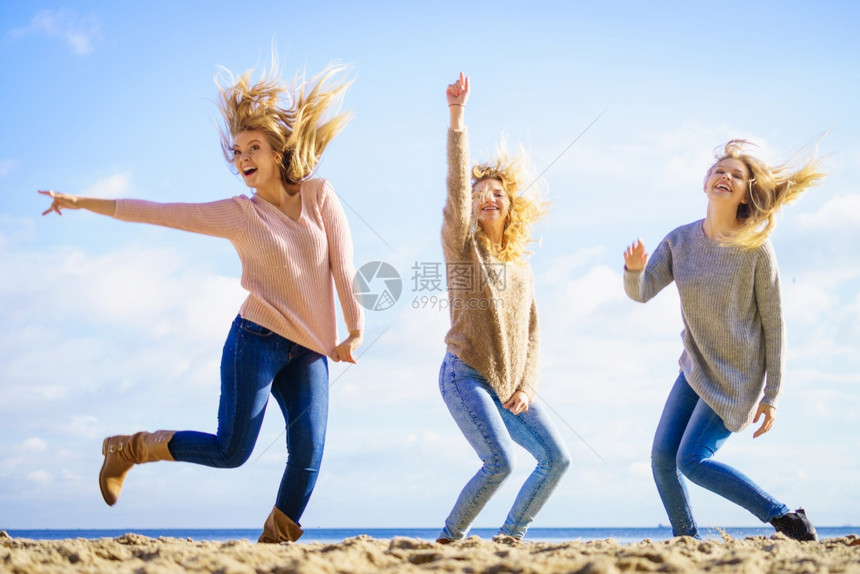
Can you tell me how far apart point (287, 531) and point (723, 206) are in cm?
305

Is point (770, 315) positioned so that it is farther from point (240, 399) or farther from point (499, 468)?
point (240, 399)

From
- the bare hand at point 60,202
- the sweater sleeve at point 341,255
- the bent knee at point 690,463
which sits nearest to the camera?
the bare hand at point 60,202

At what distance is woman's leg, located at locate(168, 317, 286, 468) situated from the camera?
13.5 feet

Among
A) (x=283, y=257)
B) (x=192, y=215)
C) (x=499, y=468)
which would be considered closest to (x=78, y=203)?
(x=192, y=215)

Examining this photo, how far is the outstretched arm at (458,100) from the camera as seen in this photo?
15.2 feet

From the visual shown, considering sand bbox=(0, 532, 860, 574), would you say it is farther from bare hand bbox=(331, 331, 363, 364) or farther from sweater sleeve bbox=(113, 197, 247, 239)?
sweater sleeve bbox=(113, 197, 247, 239)

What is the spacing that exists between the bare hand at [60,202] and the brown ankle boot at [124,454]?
122cm

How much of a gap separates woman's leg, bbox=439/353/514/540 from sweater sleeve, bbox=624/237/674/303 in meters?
1.16

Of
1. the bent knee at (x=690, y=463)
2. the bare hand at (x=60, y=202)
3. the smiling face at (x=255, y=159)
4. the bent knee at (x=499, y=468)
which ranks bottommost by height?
the bent knee at (x=499, y=468)

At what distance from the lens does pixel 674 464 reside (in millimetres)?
4605

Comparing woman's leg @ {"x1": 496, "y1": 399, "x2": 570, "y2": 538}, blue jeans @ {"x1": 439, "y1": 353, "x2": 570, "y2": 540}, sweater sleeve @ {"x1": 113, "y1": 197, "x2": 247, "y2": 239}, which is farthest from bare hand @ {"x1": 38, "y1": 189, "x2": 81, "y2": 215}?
woman's leg @ {"x1": 496, "y1": 399, "x2": 570, "y2": 538}

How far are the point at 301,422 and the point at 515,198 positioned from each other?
2.00 metres

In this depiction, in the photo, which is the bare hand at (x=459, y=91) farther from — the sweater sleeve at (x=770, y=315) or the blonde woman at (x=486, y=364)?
A: the sweater sleeve at (x=770, y=315)

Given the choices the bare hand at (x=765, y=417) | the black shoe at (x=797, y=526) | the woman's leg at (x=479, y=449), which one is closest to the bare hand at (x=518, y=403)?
the woman's leg at (x=479, y=449)
